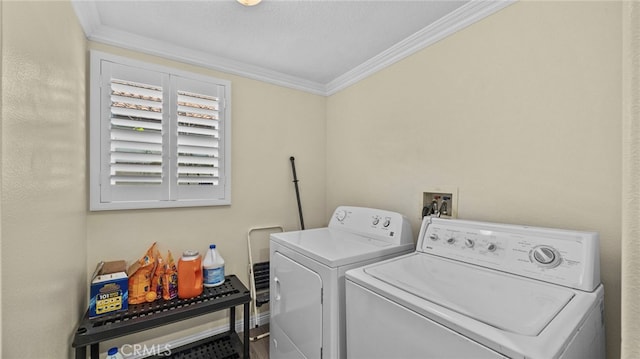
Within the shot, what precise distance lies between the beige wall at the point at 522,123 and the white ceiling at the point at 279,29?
0.49 ft

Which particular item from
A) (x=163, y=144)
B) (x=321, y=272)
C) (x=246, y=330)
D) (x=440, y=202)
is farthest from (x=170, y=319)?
(x=440, y=202)

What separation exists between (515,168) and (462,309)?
91cm

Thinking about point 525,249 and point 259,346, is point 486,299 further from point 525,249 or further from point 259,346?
point 259,346

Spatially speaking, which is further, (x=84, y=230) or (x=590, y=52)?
(x=84, y=230)

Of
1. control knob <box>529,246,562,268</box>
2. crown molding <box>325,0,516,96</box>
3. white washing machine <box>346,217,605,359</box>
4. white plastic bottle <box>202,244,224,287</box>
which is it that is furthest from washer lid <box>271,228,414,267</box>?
crown molding <box>325,0,516,96</box>

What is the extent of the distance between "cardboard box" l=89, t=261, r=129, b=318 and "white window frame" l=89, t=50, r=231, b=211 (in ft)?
1.51

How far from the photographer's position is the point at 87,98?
5.65ft

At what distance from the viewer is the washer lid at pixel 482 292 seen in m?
0.79

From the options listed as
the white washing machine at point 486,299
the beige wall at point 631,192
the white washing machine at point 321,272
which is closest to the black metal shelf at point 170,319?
the white washing machine at point 321,272

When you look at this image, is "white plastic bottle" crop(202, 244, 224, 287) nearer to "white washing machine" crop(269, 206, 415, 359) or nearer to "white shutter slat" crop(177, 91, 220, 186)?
"white washing machine" crop(269, 206, 415, 359)

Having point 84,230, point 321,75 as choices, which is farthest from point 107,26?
point 321,75

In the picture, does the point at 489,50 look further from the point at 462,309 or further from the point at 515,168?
the point at 462,309

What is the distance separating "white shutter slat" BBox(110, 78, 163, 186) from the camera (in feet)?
5.94

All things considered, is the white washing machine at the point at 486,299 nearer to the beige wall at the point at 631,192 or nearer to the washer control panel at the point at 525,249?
the washer control panel at the point at 525,249
